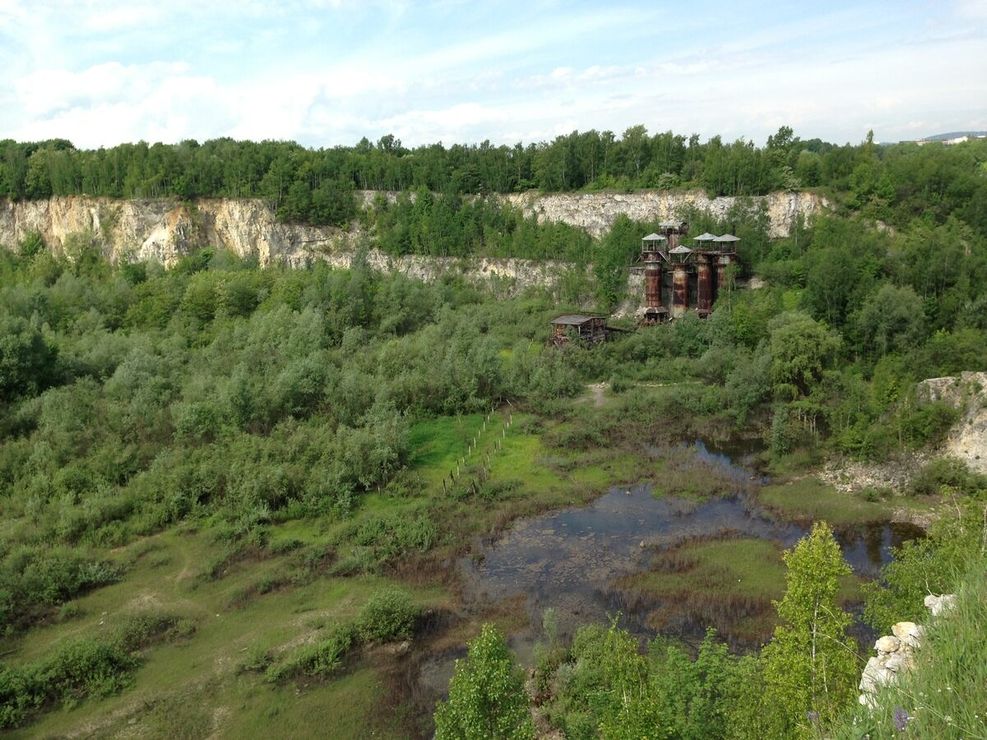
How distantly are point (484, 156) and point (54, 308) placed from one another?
36.7m

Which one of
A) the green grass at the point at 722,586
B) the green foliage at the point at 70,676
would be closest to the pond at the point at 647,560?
the green grass at the point at 722,586

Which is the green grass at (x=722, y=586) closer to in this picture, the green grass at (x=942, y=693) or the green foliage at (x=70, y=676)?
the green grass at (x=942, y=693)

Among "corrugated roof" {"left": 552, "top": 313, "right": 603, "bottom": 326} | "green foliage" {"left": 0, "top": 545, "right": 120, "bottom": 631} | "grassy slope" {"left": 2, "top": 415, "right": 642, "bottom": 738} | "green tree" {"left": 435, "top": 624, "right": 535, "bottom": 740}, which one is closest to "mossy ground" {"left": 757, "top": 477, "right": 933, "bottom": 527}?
"grassy slope" {"left": 2, "top": 415, "right": 642, "bottom": 738}

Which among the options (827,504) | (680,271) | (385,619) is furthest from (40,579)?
(680,271)

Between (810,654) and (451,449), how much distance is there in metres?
22.2

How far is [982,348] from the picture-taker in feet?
99.1

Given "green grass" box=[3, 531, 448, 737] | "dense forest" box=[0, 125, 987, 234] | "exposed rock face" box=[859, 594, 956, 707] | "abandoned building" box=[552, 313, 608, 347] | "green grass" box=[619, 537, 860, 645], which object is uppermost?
"dense forest" box=[0, 125, 987, 234]

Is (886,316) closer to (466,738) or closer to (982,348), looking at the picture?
(982,348)

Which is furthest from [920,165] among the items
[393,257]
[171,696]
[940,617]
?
[171,696]

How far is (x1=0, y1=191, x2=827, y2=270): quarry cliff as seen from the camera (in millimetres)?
58375

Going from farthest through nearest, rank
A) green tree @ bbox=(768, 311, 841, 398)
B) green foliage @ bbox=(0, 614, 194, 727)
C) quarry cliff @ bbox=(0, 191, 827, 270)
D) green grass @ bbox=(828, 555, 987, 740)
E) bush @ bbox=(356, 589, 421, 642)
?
quarry cliff @ bbox=(0, 191, 827, 270) → green tree @ bbox=(768, 311, 841, 398) → bush @ bbox=(356, 589, 421, 642) → green foliage @ bbox=(0, 614, 194, 727) → green grass @ bbox=(828, 555, 987, 740)

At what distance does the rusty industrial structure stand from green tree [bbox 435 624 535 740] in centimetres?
3822

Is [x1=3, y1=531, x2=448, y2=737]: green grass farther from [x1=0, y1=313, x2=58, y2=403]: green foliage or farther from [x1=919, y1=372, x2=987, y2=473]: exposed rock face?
[x1=919, y1=372, x2=987, y2=473]: exposed rock face

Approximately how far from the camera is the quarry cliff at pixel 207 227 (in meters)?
58.4
